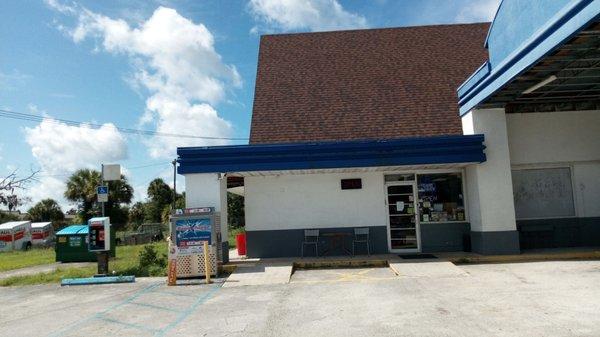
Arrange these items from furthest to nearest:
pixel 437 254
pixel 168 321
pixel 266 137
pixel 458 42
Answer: pixel 458 42 → pixel 266 137 → pixel 437 254 → pixel 168 321

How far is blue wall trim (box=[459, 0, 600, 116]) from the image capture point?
29.3 ft

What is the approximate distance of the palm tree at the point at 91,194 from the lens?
3559 centimetres

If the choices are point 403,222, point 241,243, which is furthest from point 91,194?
point 403,222

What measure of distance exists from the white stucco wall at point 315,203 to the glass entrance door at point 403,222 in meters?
0.33

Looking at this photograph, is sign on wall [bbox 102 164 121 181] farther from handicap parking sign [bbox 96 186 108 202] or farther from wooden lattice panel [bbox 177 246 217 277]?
wooden lattice panel [bbox 177 246 217 277]

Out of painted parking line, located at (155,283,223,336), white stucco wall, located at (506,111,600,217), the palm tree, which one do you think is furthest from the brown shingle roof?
the palm tree

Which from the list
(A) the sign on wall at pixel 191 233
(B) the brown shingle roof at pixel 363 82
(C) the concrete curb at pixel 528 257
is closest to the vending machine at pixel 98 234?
(A) the sign on wall at pixel 191 233

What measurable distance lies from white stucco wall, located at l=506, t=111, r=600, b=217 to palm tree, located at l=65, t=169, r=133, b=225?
1119 inches

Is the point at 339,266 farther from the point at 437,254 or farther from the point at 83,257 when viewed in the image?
the point at 83,257

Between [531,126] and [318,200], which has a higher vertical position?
[531,126]

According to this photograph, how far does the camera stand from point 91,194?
35500 millimetres

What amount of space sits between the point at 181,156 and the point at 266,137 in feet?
10.5

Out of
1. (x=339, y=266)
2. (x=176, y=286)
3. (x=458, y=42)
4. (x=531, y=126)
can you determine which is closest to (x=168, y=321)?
(x=176, y=286)

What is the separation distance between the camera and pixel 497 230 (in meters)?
14.5
